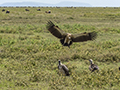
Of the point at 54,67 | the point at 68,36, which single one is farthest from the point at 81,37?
the point at 54,67

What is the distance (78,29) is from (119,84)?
1309cm

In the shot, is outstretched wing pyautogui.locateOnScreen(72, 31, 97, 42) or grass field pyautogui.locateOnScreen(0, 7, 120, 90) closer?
outstretched wing pyautogui.locateOnScreen(72, 31, 97, 42)

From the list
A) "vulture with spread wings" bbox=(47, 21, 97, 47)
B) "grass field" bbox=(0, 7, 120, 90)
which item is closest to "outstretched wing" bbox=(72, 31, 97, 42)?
"vulture with spread wings" bbox=(47, 21, 97, 47)

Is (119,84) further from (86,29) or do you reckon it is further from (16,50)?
(86,29)

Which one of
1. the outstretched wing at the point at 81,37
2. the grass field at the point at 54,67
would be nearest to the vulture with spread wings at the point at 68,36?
the outstretched wing at the point at 81,37

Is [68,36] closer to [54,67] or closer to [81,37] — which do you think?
[81,37]

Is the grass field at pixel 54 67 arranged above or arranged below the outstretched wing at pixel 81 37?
below

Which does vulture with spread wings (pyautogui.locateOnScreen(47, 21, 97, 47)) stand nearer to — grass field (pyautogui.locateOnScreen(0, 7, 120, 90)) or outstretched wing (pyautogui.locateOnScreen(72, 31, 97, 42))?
outstretched wing (pyautogui.locateOnScreen(72, 31, 97, 42))

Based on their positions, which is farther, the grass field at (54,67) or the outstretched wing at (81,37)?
the grass field at (54,67)

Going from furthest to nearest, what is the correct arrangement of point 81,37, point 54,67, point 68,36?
1. point 54,67
2. point 81,37
3. point 68,36

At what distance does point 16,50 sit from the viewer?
1184cm

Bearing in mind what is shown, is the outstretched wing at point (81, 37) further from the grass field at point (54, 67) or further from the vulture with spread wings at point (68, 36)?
the grass field at point (54, 67)

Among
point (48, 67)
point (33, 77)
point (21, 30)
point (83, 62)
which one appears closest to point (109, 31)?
point (21, 30)

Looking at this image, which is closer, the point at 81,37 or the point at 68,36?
the point at 68,36
